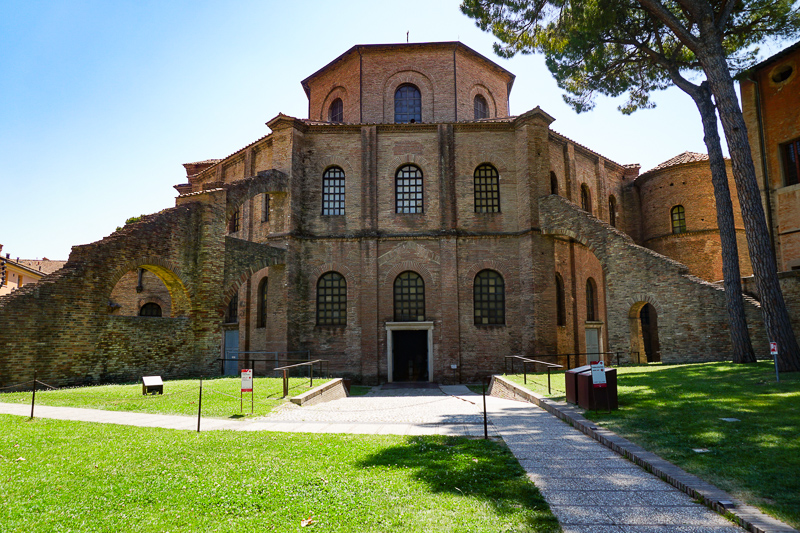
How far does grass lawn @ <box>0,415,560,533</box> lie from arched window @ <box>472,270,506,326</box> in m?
13.3

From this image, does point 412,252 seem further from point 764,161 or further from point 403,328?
point 764,161

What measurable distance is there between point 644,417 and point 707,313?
10.6 metres

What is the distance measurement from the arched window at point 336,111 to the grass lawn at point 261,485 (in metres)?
20.3

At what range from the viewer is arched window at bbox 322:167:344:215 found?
826 inches

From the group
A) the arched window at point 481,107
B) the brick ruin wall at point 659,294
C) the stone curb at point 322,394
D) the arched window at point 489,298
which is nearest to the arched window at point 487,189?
the brick ruin wall at point 659,294

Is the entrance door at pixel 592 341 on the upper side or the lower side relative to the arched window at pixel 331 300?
lower

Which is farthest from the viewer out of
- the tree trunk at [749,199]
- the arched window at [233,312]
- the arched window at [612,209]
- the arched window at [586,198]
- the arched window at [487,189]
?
the arched window at [612,209]

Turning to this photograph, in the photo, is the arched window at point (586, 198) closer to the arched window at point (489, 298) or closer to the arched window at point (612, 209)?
the arched window at point (612, 209)

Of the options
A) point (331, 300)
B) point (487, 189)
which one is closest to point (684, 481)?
point (331, 300)

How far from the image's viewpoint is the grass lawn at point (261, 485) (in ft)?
12.2

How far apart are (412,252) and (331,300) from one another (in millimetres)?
4045

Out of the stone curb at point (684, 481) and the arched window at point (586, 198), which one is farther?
the arched window at point (586, 198)

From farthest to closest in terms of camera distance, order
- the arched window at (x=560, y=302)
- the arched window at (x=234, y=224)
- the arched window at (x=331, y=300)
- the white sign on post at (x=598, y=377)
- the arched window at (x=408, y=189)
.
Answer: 1. the arched window at (x=234, y=224)
2. the arched window at (x=408, y=189)
3. the arched window at (x=560, y=302)
4. the arched window at (x=331, y=300)
5. the white sign on post at (x=598, y=377)

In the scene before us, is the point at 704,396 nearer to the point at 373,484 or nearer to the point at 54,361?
the point at 373,484
